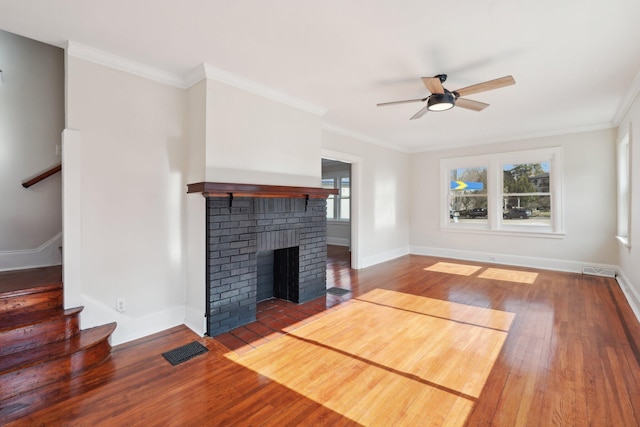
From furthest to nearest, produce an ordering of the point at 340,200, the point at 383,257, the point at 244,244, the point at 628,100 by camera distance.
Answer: the point at 340,200 < the point at 383,257 < the point at 628,100 < the point at 244,244

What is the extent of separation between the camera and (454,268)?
5723 mm

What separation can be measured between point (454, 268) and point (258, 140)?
14.8 ft

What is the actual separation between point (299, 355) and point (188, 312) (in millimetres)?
1386

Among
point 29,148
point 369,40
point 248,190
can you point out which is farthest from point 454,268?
point 29,148

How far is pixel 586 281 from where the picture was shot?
4.71 metres

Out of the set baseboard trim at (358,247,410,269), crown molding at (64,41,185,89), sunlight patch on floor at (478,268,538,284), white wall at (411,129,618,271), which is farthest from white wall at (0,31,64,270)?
white wall at (411,129,618,271)

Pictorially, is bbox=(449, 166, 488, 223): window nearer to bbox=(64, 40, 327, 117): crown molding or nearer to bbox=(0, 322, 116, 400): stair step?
bbox=(64, 40, 327, 117): crown molding

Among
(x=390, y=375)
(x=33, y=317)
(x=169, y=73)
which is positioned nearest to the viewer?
(x=390, y=375)

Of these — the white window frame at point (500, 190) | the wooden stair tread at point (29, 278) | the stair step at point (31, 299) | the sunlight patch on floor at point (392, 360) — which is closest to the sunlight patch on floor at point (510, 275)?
the white window frame at point (500, 190)

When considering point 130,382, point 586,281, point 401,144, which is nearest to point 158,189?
point 130,382

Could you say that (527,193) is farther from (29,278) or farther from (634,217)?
(29,278)

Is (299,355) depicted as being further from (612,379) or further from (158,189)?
(612,379)

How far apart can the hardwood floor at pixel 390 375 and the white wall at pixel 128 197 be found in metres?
0.40

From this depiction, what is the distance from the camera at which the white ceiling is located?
2076 mm
